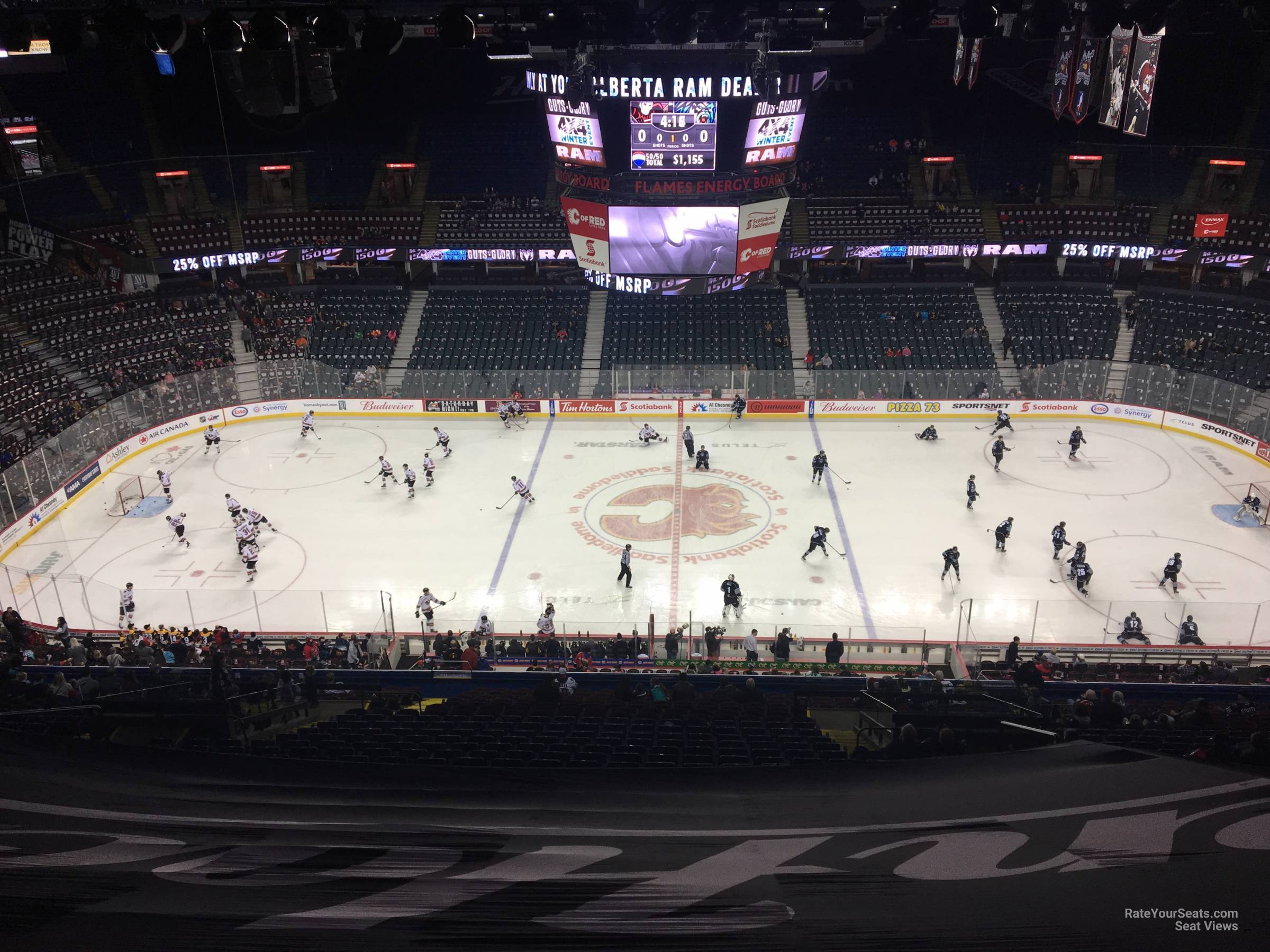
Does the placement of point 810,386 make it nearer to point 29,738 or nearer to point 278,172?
point 278,172

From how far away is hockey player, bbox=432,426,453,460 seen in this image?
32.9 m

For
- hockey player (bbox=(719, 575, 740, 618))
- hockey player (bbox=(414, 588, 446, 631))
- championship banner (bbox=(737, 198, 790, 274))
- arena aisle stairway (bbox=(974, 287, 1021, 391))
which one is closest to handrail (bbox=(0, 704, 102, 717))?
hockey player (bbox=(414, 588, 446, 631))

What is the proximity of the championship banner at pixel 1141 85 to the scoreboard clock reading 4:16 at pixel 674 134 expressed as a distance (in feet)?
38.0

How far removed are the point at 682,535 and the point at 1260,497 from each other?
1819 cm

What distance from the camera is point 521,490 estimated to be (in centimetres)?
2914

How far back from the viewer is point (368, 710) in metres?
15.8

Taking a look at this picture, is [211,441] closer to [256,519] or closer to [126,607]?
[256,519]

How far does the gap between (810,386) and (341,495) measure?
62.2ft

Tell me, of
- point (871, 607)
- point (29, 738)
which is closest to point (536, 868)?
point (29, 738)

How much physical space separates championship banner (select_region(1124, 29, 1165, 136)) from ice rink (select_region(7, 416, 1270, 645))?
11227 mm

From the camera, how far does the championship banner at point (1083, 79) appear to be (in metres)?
24.0

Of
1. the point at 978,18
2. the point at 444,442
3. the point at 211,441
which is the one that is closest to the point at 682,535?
the point at 444,442

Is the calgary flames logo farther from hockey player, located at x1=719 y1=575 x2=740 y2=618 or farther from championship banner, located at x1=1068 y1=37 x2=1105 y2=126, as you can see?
championship banner, located at x1=1068 y1=37 x2=1105 y2=126

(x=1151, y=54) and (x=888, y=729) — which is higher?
(x=1151, y=54)
